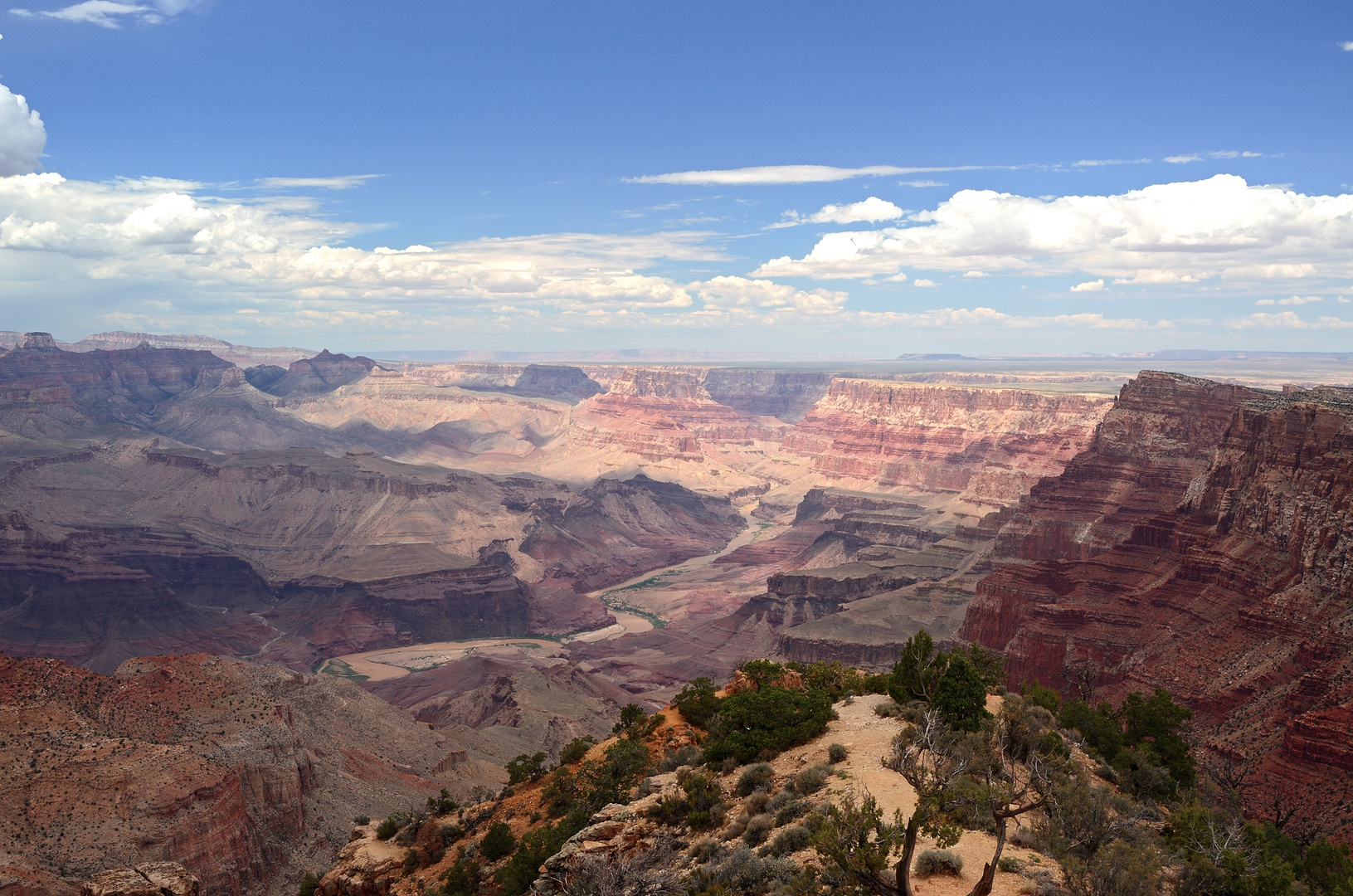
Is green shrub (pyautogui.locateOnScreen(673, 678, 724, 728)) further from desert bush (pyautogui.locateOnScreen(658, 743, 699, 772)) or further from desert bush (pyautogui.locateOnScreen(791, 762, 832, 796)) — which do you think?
desert bush (pyautogui.locateOnScreen(791, 762, 832, 796))

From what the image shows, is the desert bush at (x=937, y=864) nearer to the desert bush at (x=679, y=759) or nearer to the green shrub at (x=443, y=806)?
the desert bush at (x=679, y=759)

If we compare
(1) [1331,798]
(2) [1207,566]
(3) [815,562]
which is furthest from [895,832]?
(3) [815,562]

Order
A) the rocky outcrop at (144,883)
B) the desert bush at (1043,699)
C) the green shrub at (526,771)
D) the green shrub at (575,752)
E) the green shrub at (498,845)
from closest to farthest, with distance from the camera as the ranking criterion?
the rocky outcrop at (144,883)
the green shrub at (498,845)
the green shrub at (575,752)
the desert bush at (1043,699)
the green shrub at (526,771)

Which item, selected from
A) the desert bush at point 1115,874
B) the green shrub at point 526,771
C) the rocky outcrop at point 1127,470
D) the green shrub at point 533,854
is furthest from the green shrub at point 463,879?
the rocky outcrop at point 1127,470

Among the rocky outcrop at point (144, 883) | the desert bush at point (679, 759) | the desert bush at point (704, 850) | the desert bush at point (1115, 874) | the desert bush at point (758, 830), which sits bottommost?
the rocky outcrop at point (144, 883)

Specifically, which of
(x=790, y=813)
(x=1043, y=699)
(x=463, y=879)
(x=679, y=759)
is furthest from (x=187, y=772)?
(x=1043, y=699)

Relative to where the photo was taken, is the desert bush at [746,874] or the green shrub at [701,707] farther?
the green shrub at [701,707]

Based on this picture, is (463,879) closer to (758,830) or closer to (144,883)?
(144,883)

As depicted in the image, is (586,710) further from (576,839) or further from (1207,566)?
(576,839)

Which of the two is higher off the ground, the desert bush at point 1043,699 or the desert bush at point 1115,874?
the desert bush at point 1115,874
